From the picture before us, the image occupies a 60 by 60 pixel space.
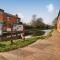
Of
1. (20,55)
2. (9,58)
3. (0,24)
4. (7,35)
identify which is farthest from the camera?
(7,35)

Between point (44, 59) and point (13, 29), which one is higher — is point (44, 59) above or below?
below

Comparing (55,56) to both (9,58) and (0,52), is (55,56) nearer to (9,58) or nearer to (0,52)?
(9,58)

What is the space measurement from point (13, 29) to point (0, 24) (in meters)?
0.85

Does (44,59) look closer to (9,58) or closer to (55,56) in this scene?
(55,56)

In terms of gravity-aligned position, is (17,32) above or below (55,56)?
above

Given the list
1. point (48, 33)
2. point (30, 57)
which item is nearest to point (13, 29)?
point (30, 57)

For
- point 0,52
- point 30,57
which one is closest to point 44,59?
point 30,57

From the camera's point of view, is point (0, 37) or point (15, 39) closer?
point (0, 37)

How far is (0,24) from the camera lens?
34.3ft

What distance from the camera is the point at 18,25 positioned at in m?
10.7

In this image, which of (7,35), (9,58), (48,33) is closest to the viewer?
(9,58)

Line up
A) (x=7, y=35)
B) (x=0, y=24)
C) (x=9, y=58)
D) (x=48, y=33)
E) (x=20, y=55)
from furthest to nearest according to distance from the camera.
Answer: (x=48, y=33) < (x=7, y=35) < (x=0, y=24) < (x=20, y=55) < (x=9, y=58)

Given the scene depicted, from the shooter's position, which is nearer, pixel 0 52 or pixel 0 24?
pixel 0 52

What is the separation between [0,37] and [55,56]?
4611mm
